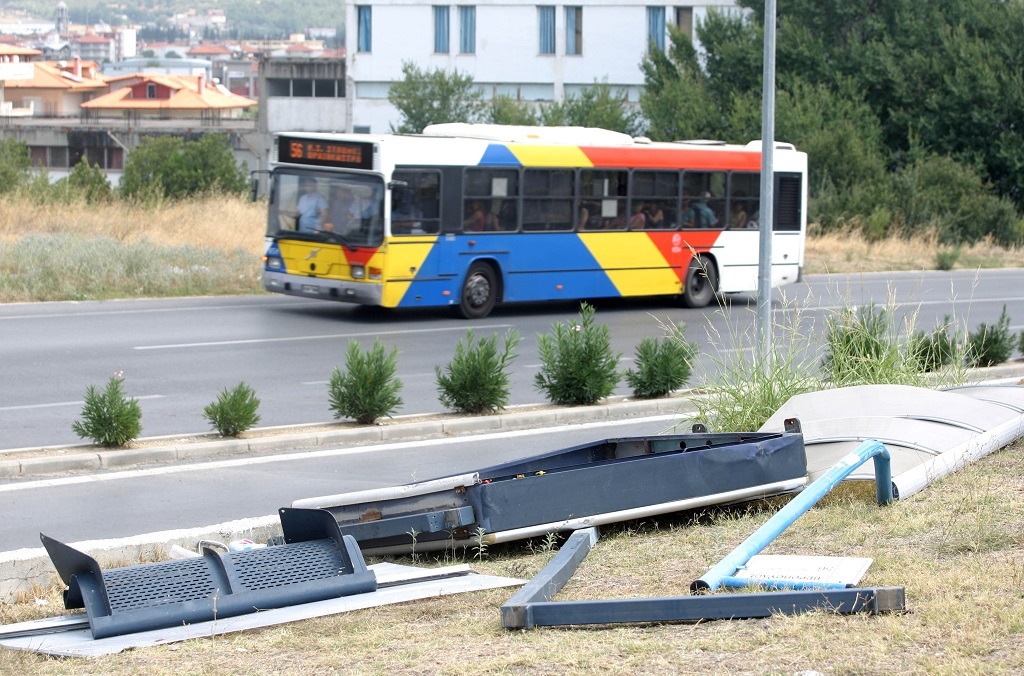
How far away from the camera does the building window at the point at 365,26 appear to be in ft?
227

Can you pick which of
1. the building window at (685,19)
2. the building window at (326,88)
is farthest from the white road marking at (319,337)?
the building window at (326,88)

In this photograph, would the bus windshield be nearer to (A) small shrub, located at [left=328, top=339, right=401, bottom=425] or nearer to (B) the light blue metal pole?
(A) small shrub, located at [left=328, top=339, right=401, bottom=425]

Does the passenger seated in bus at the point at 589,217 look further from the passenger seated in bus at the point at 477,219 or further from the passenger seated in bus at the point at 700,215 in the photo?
the passenger seated in bus at the point at 700,215

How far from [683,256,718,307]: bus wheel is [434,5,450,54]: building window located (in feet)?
154

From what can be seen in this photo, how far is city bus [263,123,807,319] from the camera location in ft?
66.2

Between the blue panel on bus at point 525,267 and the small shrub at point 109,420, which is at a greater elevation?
the blue panel on bus at point 525,267

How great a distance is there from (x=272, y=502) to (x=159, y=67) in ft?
652

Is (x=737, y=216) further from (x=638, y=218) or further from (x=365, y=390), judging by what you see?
(x=365, y=390)

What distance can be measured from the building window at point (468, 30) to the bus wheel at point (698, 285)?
46.6 m

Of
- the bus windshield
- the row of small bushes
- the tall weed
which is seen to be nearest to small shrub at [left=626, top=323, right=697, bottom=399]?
the row of small bushes

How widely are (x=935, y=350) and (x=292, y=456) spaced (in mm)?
6483

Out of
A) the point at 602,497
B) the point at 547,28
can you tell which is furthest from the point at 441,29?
the point at 602,497

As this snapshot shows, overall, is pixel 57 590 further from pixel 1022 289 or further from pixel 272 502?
pixel 1022 289

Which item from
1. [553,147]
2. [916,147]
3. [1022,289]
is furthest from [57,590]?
[916,147]
